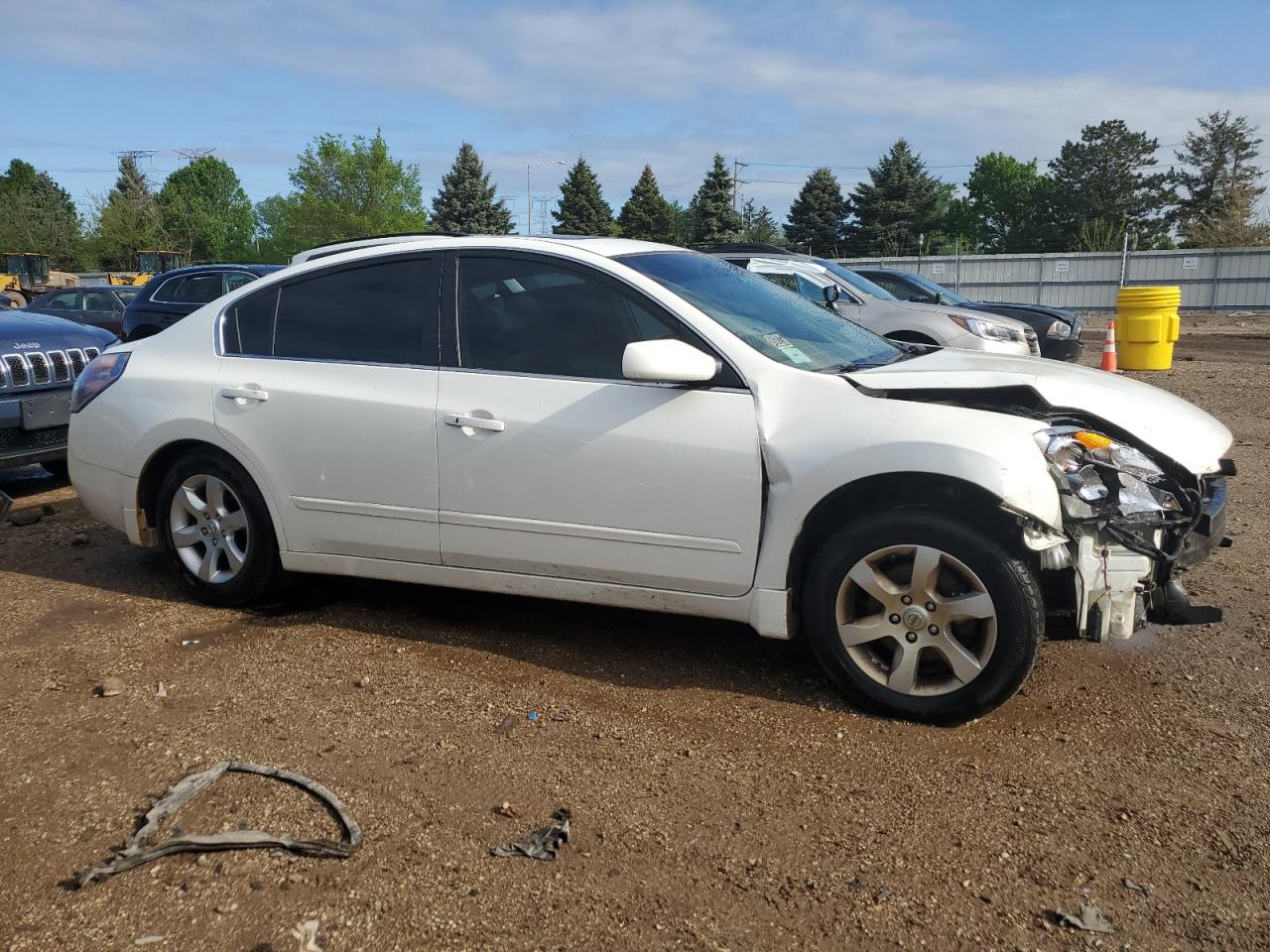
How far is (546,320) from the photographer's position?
4.20 m

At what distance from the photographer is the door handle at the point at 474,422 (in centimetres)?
411

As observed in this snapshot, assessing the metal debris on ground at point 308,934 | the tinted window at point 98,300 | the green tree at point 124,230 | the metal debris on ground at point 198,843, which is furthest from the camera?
the green tree at point 124,230

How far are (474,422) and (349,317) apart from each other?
36.0 inches

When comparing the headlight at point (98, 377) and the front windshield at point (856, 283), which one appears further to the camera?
the front windshield at point (856, 283)

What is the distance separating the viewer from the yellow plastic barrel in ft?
50.5

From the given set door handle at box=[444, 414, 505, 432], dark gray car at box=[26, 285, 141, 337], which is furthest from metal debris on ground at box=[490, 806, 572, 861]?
dark gray car at box=[26, 285, 141, 337]

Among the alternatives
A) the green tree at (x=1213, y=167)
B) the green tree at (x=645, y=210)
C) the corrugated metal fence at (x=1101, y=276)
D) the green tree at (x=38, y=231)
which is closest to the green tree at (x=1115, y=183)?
the green tree at (x=1213, y=167)

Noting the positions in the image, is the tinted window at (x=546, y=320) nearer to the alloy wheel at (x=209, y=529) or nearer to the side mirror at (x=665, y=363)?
the side mirror at (x=665, y=363)

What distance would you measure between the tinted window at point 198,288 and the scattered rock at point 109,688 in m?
10.3

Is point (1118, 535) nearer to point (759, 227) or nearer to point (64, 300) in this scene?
point (64, 300)

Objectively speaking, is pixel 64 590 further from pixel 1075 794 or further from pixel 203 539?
pixel 1075 794

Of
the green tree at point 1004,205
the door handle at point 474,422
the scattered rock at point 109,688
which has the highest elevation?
the green tree at point 1004,205

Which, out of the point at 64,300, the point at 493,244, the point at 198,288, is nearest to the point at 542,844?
the point at 493,244

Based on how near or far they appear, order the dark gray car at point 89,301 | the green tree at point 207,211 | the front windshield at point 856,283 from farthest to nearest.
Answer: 1. the green tree at point 207,211
2. the dark gray car at point 89,301
3. the front windshield at point 856,283
